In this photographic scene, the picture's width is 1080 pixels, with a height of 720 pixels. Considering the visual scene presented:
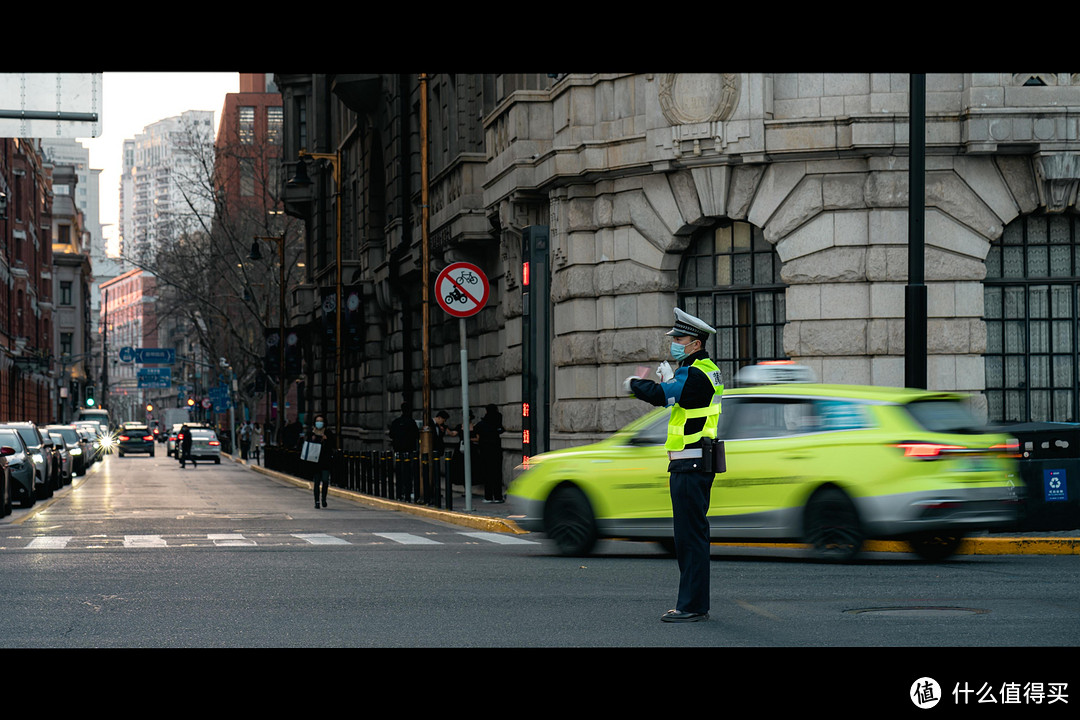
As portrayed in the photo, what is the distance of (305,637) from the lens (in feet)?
31.4

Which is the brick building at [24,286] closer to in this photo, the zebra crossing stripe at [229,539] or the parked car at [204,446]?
the parked car at [204,446]

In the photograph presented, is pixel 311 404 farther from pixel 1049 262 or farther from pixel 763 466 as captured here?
pixel 763 466

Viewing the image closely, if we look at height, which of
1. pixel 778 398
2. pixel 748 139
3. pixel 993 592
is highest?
pixel 748 139

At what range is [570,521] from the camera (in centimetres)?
1590

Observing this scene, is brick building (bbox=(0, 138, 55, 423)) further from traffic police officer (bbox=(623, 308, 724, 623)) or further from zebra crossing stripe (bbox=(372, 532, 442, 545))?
traffic police officer (bbox=(623, 308, 724, 623))

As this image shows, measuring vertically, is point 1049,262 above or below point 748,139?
below

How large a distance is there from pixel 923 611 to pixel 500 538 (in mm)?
8815

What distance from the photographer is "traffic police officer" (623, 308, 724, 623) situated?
9969 mm

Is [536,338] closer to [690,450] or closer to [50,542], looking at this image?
[50,542]

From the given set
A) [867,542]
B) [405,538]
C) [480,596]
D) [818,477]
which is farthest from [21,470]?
[480,596]

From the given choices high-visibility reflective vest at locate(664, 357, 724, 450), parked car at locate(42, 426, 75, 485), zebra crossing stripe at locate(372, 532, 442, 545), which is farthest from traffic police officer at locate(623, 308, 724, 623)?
parked car at locate(42, 426, 75, 485)
